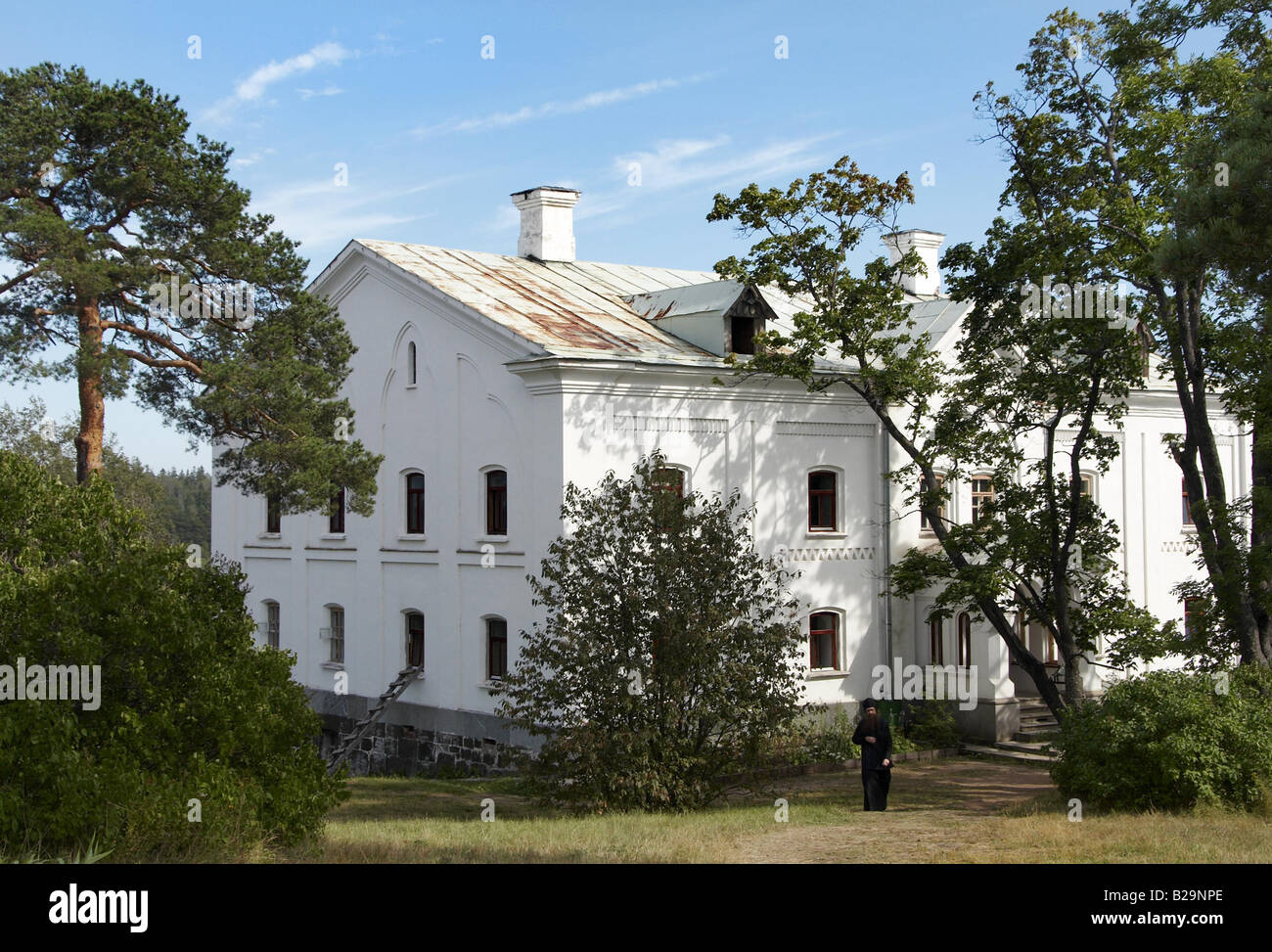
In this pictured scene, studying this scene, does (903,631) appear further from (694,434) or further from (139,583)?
(139,583)

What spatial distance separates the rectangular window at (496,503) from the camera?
2608 cm

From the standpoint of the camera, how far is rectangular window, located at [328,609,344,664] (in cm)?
3083

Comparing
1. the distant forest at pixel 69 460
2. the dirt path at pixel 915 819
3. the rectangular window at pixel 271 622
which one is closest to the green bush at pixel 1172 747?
the dirt path at pixel 915 819

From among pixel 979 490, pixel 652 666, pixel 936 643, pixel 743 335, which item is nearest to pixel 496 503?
pixel 743 335

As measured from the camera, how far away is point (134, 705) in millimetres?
13305

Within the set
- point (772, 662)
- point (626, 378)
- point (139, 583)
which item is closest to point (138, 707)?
point (139, 583)

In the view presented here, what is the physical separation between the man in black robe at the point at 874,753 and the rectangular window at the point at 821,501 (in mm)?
9466

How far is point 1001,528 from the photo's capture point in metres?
23.9

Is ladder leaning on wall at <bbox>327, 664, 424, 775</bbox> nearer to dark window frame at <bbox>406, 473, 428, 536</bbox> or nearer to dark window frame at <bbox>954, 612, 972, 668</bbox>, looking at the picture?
dark window frame at <bbox>406, 473, 428, 536</bbox>

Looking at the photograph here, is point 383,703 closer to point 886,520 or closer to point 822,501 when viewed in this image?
point 822,501

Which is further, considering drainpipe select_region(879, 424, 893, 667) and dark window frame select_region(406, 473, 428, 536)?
drainpipe select_region(879, 424, 893, 667)

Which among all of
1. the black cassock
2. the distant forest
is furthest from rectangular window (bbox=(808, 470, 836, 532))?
the distant forest

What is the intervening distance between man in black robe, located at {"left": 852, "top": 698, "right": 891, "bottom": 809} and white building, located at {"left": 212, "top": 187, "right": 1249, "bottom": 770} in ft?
26.4

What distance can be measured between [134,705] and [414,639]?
15.3 metres
